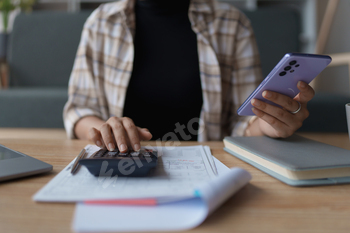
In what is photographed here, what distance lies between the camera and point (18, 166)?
359 millimetres

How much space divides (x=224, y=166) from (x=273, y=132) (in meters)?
0.18

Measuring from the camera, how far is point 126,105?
0.93 meters

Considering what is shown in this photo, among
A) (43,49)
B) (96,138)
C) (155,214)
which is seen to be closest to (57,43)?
(43,49)

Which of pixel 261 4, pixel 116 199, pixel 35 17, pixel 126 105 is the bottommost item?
pixel 126 105

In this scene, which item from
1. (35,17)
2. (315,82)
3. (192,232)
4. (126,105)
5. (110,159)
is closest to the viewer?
(192,232)

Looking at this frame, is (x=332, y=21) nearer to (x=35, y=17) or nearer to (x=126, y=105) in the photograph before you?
(x=126, y=105)

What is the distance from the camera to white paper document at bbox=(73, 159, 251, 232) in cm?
23

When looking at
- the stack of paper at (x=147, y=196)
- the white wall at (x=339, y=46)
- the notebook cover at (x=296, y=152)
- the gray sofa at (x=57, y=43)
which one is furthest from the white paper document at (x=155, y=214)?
the white wall at (x=339, y=46)

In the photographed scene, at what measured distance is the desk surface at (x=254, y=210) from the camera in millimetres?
235

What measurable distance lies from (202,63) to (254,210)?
2.28 ft

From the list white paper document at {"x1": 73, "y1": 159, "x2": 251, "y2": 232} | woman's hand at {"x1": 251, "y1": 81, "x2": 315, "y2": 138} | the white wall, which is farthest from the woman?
the white wall

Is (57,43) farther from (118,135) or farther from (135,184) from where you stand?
(135,184)

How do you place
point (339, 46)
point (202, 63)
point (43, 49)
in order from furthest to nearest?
point (339, 46) < point (43, 49) < point (202, 63)

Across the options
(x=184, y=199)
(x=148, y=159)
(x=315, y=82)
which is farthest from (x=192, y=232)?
(x=315, y=82)
